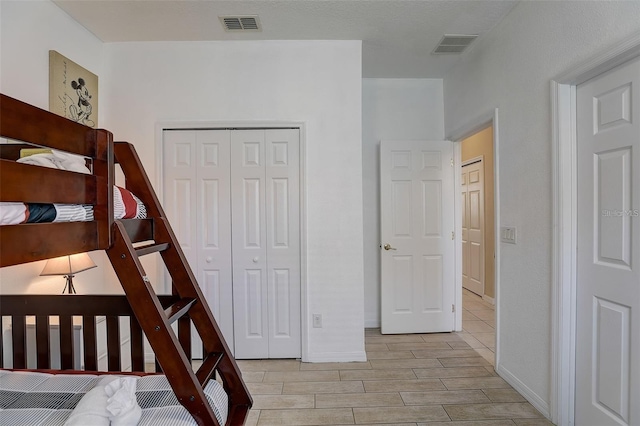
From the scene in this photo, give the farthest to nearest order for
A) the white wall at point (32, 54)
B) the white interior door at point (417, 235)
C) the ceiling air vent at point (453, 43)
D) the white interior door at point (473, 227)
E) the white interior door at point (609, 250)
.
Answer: the white interior door at point (473, 227), the white interior door at point (417, 235), the ceiling air vent at point (453, 43), the white wall at point (32, 54), the white interior door at point (609, 250)

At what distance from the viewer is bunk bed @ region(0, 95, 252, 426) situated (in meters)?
0.86

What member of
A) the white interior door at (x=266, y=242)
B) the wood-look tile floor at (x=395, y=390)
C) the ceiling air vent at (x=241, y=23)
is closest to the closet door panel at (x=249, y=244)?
the white interior door at (x=266, y=242)

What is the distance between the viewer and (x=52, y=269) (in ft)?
6.77

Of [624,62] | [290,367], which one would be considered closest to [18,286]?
[290,367]

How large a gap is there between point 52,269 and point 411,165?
308 centimetres

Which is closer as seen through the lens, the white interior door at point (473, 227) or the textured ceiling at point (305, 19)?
the textured ceiling at point (305, 19)

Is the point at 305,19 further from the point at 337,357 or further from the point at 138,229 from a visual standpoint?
the point at 337,357

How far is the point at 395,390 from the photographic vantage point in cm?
232

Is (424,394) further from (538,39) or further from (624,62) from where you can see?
(538,39)

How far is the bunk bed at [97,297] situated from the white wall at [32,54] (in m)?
0.39

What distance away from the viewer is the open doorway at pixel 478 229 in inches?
171

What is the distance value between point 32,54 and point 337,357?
10.1 feet

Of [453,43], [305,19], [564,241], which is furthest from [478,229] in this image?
[305,19]

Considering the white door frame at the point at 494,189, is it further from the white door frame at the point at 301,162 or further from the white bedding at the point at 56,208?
the white bedding at the point at 56,208
